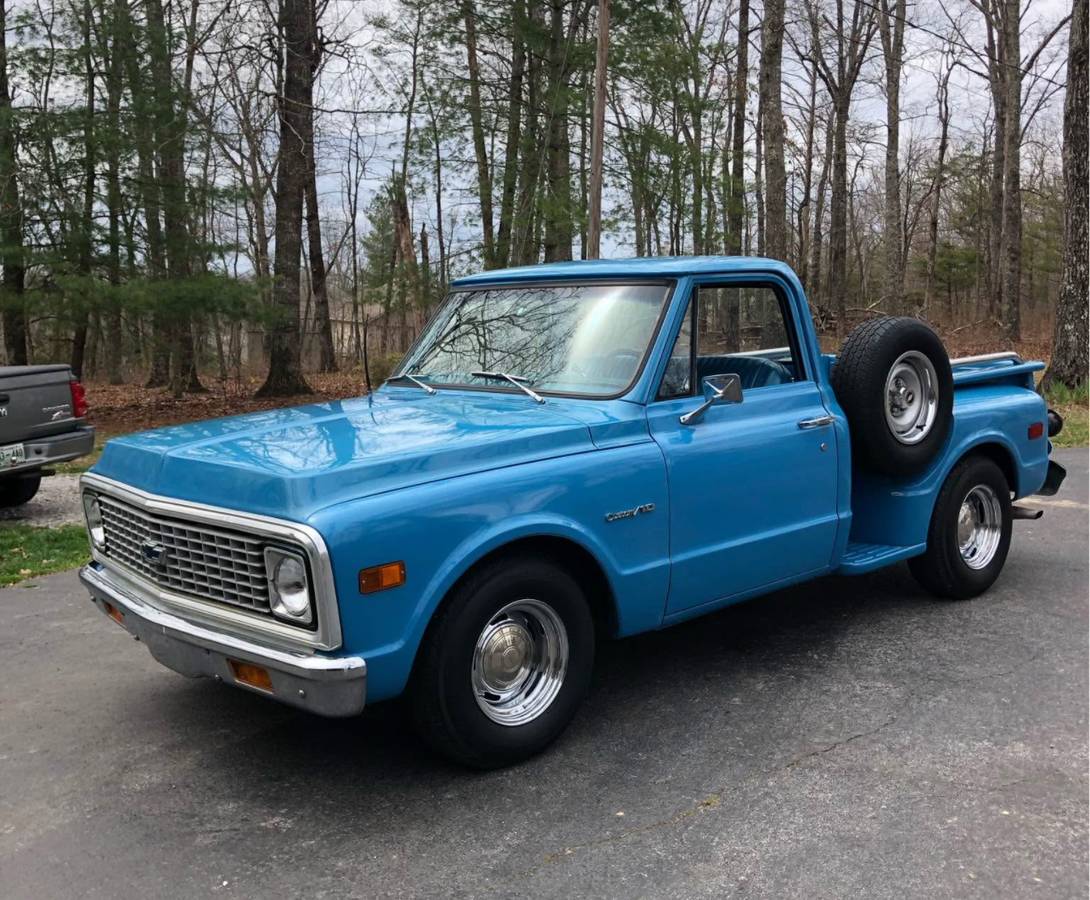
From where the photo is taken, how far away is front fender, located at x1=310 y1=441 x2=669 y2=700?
10.4ft

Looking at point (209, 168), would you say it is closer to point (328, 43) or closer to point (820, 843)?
point (328, 43)

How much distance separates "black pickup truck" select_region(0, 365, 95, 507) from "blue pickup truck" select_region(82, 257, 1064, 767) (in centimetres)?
426

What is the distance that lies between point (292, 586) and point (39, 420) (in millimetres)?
5972

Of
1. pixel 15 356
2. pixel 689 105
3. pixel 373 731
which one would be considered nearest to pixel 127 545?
pixel 373 731

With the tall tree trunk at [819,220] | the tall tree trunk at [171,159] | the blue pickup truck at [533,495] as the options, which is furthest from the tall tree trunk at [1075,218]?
the tall tree trunk at [819,220]

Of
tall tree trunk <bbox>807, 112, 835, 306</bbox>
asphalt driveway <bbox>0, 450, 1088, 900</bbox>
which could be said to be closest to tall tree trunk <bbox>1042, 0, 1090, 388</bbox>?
asphalt driveway <bbox>0, 450, 1088, 900</bbox>

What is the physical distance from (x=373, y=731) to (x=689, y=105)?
62.1 feet

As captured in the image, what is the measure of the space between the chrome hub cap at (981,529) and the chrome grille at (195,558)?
4170mm

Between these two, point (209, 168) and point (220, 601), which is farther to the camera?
point (209, 168)

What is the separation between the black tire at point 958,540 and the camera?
18.0 feet

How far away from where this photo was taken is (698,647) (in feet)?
16.7

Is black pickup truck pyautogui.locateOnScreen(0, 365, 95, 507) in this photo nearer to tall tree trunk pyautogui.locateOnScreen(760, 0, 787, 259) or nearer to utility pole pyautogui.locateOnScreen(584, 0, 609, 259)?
utility pole pyautogui.locateOnScreen(584, 0, 609, 259)

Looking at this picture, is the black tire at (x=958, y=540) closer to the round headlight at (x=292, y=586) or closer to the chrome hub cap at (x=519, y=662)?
the chrome hub cap at (x=519, y=662)

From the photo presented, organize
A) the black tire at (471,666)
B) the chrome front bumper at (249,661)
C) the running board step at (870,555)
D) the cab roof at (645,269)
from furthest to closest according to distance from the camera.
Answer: the running board step at (870,555) → the cab roof at (645,269) → the black tire at (471,666) → the chrome front bumper at (249,661)
